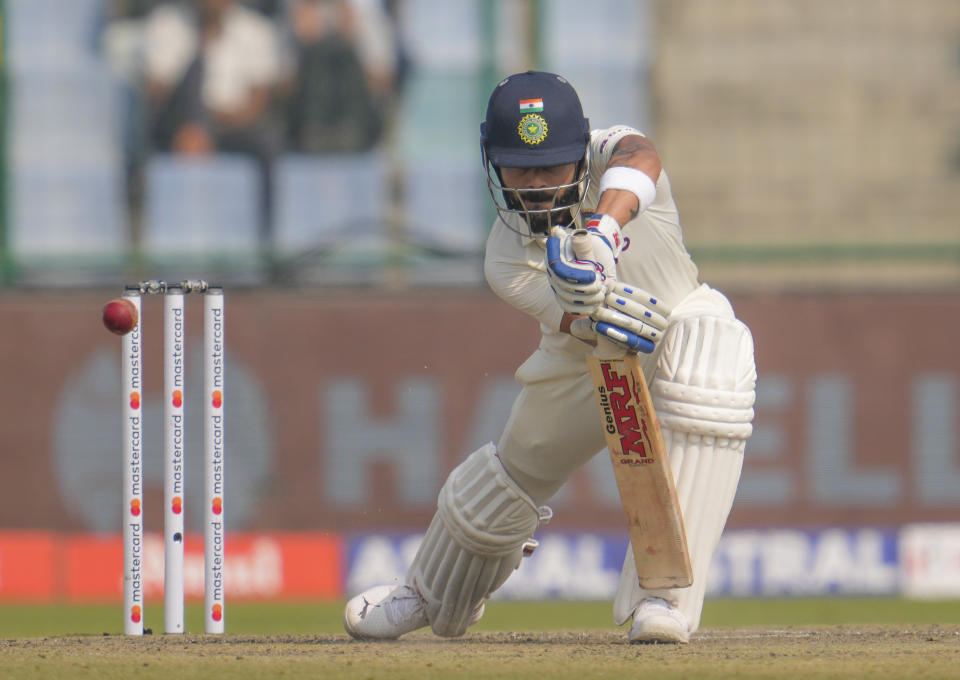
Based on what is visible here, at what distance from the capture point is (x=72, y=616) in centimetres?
874

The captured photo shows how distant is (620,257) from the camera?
4.53 metres

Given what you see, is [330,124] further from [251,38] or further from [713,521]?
[713,521]

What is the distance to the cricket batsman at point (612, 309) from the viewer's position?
4141 mm

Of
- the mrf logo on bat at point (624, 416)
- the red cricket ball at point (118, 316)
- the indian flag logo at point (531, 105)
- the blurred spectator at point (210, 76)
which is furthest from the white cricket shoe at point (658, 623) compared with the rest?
the blurred spectator at point (210, 76)

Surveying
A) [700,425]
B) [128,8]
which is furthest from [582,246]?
[128,8]

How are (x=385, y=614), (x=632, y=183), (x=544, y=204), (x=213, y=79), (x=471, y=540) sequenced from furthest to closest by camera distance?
1. (x=213, y=79)
2. (x=385, y=614)
3. (x=471, y=540)
4. (x=544, y=204)
5. (x=632, y=183)

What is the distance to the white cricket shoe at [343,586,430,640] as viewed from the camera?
16.7ft

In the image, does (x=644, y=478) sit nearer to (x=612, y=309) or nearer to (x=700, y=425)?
(x=700, y=425)

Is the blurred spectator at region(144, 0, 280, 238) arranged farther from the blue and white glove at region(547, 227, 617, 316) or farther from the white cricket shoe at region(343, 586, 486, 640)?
the blue and white glove at region(547, 227, 617, 316)

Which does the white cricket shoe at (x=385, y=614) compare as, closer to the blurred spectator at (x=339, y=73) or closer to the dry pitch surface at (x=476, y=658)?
the dry pitch surface at (x=476, y=658)

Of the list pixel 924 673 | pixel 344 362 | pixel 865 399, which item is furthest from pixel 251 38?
pixel 924 673

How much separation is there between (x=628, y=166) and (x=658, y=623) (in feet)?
3.95

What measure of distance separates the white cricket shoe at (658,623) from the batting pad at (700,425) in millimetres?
27

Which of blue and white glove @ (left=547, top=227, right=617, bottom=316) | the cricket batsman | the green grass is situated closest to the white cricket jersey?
the cricket batsman
